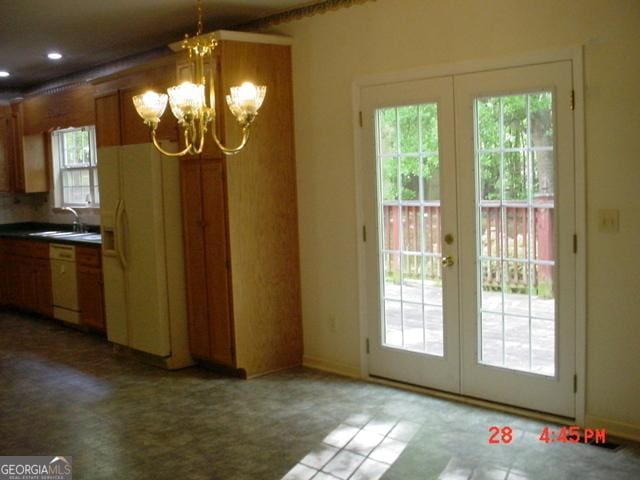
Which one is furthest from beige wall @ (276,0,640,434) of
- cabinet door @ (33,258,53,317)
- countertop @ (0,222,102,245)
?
cabinet door @ (33,258,53,317)

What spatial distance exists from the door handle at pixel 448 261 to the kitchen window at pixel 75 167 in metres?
4.53

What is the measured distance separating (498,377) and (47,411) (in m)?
2.87

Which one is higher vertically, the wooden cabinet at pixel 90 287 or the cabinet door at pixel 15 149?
the cabinet door at pixel 15 149

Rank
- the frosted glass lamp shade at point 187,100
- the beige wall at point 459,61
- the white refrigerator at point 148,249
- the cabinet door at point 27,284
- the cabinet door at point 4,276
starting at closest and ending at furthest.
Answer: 1. the frosted glass lamp shade at point 187,100
2. the beige wall at point 459,61
3. the white refrigerator at point 148,249
4. the cabinet door at point 27,284
5. the cabinet door at point 4,276

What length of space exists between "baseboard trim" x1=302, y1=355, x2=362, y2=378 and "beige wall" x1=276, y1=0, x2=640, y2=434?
2cm

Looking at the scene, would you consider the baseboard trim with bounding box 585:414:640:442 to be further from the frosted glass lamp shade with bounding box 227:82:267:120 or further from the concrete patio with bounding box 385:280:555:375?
the frosted glass lamp shade with bounding box 227:82:267:120

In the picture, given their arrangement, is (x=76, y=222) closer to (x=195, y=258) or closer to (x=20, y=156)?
(x=20, y=156)

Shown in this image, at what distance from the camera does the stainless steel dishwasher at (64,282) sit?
707cm

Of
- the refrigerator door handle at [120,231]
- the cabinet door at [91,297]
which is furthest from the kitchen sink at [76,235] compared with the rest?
the refrigerator door handle at [120,231]

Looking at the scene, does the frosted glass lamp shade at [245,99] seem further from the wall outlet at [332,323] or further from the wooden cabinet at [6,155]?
the wooden cabinet at [6,155]

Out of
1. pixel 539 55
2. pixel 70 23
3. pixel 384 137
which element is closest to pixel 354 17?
pixel 384 137

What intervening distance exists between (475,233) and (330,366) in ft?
5.35

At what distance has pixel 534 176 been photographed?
13.6 feet

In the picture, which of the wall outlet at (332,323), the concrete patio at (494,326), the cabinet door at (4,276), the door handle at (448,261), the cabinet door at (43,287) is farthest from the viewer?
the cabinet door at (4,276)
